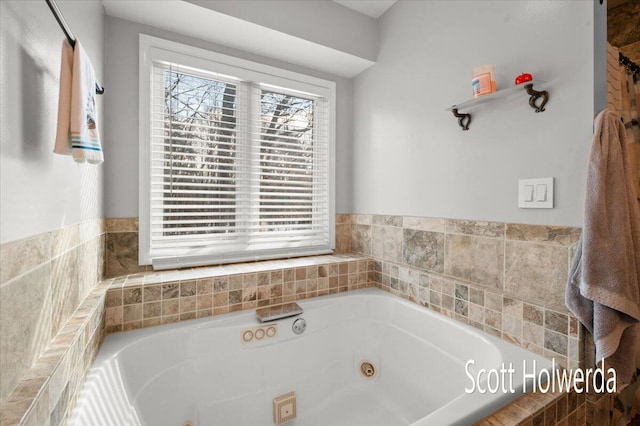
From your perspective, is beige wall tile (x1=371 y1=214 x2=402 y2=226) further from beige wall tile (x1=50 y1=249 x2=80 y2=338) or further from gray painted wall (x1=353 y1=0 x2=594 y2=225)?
beige wall tile (x1=50 y1=249 x2=80 y2=338)

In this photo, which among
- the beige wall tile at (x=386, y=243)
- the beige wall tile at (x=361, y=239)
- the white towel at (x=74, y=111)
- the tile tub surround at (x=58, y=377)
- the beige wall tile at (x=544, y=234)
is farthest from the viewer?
the beige wall tile at (x=361, y=239)

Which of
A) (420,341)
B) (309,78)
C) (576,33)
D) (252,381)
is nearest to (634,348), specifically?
(420,341)

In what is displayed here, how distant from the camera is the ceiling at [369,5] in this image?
6.41 feet

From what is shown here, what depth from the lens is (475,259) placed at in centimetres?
146

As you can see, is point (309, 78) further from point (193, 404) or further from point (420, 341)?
point (193, 404)

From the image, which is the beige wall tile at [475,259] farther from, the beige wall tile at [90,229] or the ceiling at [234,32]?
the beige wall tile at [90,229]

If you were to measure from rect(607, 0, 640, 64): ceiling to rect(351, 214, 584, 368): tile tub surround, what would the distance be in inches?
64.7

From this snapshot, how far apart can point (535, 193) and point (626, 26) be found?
5.49ft

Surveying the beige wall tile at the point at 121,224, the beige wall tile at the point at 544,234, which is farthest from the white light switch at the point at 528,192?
the beige wall tile at the point at 121,224

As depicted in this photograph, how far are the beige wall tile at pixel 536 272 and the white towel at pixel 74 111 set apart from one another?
167 cm

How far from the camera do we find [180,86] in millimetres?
1810

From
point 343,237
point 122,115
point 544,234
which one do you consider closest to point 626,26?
point 544,234

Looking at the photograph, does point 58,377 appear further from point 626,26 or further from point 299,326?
point 626,26

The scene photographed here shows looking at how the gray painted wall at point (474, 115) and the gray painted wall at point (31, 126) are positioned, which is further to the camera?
the gray painted wall at point (474, 115)
